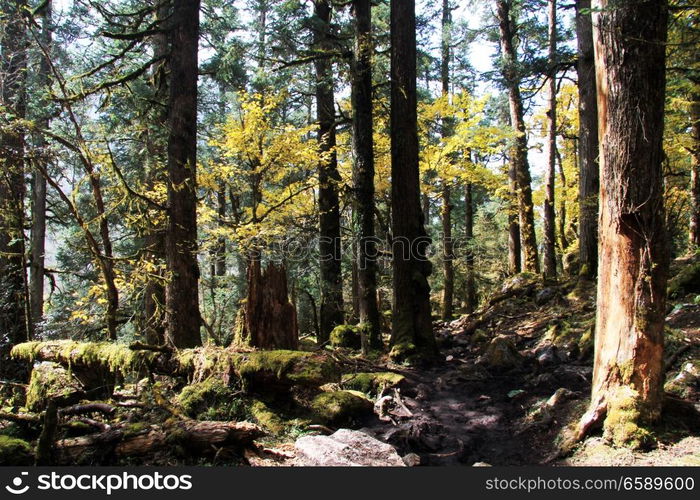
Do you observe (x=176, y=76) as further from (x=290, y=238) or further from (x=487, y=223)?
(x=487, y=223)

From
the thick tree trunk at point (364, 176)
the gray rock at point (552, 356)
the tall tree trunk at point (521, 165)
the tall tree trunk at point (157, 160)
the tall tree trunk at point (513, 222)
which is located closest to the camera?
the gray rock at point (552, 356)

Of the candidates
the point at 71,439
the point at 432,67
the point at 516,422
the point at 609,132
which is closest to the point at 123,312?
the point at 71,439

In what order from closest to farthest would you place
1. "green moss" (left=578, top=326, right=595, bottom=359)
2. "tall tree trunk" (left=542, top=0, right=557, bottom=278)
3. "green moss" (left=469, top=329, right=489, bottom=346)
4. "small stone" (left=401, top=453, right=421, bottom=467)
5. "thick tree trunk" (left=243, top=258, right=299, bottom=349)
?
"small stone" (left=401, top=453, right=421, bottom=467) → "thick tree trunk" (left=243, top=258, right=299, bottom=349) → "green moss" (left=578, top=326, right=595, bottom=359) → "green moss" (left=469, top=329, right=489, bottom=346) → "tall tree trunk" (left=542, top=0, right=557, bottom=278)

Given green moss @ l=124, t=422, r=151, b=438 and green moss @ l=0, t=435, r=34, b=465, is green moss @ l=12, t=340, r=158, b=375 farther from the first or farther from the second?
green moss @ l=0, t=435, r=34, b=465

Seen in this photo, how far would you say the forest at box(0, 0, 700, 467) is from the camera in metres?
3.62

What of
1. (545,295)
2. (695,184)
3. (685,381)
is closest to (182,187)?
(685,381)

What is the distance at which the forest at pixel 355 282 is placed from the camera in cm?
362

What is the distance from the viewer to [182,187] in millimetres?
6367

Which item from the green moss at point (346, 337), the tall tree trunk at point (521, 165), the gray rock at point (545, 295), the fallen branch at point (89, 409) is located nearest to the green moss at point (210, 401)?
the fallen branch at point (89, 409)

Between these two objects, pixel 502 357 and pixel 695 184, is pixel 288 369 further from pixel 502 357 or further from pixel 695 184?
pixel 695 184

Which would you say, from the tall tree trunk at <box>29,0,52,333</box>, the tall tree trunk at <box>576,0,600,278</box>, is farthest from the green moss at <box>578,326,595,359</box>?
the tall tree trunk at <box>29,0,52,333</box>

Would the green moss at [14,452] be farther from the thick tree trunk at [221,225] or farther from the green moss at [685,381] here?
the green moss at [685,381]

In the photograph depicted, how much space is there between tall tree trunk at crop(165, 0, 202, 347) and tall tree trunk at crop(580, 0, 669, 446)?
5.61 meters

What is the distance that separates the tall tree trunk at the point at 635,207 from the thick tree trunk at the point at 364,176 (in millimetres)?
6072
